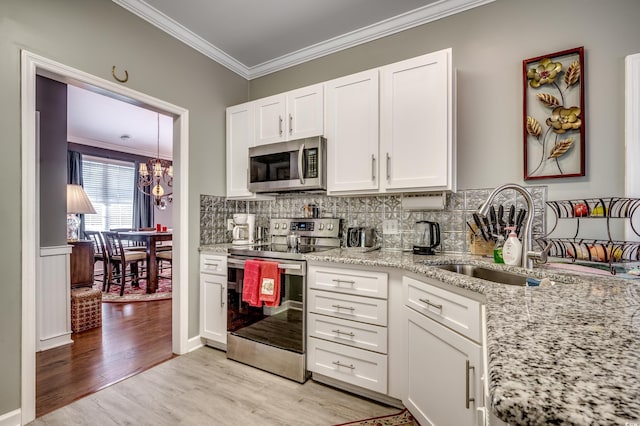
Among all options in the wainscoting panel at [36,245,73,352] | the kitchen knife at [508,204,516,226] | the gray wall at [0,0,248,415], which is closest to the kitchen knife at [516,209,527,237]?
the kitchen knife at [508,204,516,226]

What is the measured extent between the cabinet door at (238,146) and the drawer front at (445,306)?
178 cm

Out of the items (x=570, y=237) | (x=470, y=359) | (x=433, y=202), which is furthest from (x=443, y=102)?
(x=470, y=359)

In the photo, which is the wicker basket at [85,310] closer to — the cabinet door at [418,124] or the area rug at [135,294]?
the area rug at [135,294]

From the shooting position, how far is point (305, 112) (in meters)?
2.54

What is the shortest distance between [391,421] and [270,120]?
2.41 m

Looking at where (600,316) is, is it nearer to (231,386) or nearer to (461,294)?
(461,294)

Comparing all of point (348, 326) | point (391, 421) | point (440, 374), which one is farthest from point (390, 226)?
point (391, 421)

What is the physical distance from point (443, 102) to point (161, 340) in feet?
10.2

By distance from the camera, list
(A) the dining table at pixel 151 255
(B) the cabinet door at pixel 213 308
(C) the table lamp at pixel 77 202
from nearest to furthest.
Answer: (B) the cabinet door at pixel 213 308, (C) the table lamp at pixel 77 202, (A) the dining table at pixel 151 255

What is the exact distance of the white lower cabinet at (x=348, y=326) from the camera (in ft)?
6.17

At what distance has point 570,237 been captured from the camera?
1882 mm

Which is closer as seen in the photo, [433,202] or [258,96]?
[433,202]

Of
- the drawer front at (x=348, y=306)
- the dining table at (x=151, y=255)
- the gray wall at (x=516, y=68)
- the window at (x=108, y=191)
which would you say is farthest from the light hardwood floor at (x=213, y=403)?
the window at (x=108, y=191)

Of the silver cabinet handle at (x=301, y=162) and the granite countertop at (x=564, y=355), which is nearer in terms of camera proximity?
the granite countertop at (x=564, y=355)
